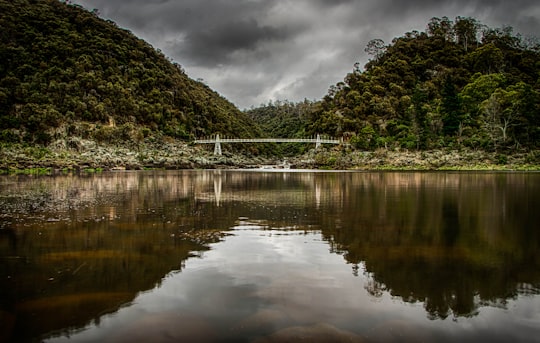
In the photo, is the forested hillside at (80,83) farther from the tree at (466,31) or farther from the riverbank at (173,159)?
the tree at (466,31)

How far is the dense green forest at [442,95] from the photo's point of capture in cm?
6521

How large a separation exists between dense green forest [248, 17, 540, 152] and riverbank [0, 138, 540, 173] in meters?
4.54

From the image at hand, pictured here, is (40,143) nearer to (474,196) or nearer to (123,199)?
(123,199)

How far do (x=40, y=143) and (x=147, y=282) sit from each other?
2905 inches

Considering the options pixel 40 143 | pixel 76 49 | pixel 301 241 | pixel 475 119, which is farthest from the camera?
pixel 76 49

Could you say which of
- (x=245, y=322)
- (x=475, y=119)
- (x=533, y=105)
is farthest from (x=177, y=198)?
(x=475, y=119)

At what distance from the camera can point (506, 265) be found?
7785mm

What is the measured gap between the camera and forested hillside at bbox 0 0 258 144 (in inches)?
2879

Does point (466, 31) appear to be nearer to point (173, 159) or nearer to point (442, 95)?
point (442, 95)

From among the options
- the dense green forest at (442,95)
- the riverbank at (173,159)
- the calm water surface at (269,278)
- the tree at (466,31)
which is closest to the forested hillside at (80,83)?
the riverbank at (173,159)

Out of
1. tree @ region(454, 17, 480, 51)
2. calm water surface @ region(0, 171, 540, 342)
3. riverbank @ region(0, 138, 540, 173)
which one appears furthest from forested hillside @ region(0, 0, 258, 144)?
tree @ region(454, 17, 480, 51)

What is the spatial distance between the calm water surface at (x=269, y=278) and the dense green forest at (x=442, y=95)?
200 ft

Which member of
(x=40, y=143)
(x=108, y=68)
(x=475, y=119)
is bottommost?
Result: (x=40, y=143)

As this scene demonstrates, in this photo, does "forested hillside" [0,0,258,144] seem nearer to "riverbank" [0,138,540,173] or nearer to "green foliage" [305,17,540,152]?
"riverbank" [0,138,540,173]
